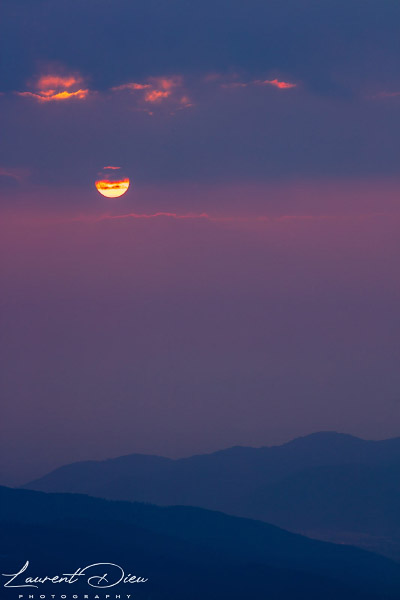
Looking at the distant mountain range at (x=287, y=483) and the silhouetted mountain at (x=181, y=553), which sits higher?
the distant mountain range at (x=287, y=483)

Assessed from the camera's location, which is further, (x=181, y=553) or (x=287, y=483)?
(x=287, y=483)

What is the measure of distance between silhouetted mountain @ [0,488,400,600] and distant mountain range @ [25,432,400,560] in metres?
5.42

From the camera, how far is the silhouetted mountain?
4659cm

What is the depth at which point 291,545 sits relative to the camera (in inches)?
2424

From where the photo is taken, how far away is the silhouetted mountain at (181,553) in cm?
4659

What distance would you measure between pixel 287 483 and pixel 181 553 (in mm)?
28063

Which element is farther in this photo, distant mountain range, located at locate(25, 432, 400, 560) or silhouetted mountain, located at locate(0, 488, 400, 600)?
distant mountain range, located at locate(25, 432, 400, 560)

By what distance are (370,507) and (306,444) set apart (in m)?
10.6

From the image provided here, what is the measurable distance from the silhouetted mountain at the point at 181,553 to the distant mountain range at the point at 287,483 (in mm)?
5420

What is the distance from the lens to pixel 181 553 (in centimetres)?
5297

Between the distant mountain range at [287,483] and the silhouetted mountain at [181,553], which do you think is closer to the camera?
the silhouetted mountain at [181,553]

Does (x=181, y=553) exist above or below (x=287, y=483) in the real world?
below

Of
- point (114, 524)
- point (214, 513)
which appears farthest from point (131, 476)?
point (114, 524)

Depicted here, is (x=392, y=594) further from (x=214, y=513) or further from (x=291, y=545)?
(x=214, y=513)
